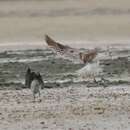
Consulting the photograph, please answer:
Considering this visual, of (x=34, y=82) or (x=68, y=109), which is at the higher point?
(x=34, y=82)

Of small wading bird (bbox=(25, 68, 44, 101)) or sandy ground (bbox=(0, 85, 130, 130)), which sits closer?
sandy ground (bbox=(0, 85, 130, 130))

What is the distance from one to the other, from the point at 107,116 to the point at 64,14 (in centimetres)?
2625

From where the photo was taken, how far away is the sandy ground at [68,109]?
11755mm

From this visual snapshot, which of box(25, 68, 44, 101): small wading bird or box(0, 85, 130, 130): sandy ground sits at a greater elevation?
box(25, 68, 44, 101): small wading bird

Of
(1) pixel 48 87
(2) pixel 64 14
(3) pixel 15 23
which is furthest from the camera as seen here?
(2) pixel 64 14

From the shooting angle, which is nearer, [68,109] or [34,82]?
[68,109]

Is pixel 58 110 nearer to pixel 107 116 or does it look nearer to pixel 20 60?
pixel 107 116

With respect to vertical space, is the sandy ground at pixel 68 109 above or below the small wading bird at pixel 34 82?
below

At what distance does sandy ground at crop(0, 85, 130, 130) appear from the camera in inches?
463

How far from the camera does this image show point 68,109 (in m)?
13.0

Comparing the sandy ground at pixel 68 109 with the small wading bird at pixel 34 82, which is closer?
the sandy ground at pixel 68 109

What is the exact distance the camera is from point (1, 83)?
16.8 metres

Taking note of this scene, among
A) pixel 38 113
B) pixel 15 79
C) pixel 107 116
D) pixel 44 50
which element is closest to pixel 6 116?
pixel 38 113

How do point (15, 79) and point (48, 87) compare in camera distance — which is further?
point (15, 79)
